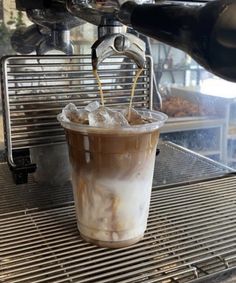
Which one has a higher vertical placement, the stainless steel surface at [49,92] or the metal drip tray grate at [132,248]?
the stainless steel surface at [49,92]

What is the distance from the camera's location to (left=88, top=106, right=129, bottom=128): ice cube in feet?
1.58

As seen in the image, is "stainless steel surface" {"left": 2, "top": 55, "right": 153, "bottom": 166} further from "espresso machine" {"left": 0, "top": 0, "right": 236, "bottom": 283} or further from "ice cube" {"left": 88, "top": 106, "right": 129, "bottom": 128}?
"ice cube" {"left": 88, "top": 106, "right": 129, "bottom": 128}

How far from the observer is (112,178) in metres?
0.48

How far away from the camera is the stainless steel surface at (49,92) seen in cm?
61

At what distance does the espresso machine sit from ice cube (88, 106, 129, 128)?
0.06 meters

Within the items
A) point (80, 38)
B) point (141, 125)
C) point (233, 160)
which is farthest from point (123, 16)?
point (233, 160)

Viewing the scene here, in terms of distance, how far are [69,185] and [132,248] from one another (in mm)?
219

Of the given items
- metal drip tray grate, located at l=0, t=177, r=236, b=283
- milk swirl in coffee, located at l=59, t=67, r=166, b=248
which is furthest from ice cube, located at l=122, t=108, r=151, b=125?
metal drip tray grate, located at l=0, t=177, r=236, b=283

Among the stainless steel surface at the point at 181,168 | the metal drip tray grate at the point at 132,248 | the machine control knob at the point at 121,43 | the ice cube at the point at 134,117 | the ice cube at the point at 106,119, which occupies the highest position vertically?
the machine control knob at the point at 121,43

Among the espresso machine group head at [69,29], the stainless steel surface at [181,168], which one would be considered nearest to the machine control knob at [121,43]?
Result: the espresso machine group head at [69,29]

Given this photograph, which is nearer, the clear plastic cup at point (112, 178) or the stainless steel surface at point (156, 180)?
the clear plastic cup at point (112, 178)

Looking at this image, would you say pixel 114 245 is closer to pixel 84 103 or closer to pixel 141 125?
pixel 141 125

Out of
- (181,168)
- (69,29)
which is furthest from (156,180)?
(69,29)

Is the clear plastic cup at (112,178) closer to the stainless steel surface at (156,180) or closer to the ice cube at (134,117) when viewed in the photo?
the ice cube at (134,117)
